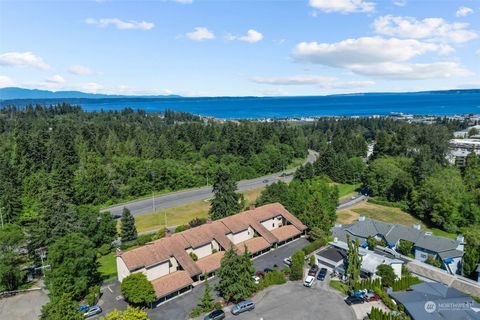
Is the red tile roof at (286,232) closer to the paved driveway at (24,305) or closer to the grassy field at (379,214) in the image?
the grassy field at (379,214)

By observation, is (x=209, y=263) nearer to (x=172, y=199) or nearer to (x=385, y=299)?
(x=385, y=299)

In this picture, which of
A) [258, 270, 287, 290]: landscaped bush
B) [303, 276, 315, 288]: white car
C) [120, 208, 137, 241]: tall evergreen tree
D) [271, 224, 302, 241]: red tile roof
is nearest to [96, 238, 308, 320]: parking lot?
[258, 270, 287, 290]: landscaped bush

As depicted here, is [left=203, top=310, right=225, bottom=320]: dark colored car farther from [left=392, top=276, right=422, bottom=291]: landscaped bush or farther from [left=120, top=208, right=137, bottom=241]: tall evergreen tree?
[left=120, top=208, right=137, bottom=241]: tall evergreen tree

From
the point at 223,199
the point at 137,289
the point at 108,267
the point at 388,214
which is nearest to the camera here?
the point at 137,289

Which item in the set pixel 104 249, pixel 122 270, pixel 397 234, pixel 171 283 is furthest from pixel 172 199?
pixel 397 234

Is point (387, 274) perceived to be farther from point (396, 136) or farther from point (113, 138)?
point (113, 138)

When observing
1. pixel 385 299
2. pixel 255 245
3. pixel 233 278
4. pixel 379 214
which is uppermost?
pixel 233 278
